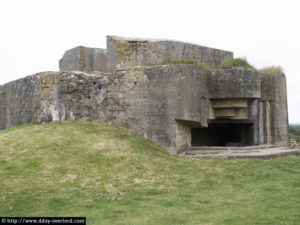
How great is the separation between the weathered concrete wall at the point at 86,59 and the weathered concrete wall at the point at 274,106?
5.75 metres

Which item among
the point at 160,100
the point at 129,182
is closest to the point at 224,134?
the point at 160,100

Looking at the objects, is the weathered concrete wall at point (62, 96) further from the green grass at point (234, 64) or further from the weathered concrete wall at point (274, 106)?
the weathered concrete wall at point (274, 106)

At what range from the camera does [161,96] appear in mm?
9578

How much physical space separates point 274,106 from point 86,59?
22.4 ft

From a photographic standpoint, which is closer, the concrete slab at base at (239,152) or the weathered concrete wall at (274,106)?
the concrete slab at base at (239,152)

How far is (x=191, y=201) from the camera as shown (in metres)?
5.44

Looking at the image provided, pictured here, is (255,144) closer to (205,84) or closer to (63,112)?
(205,84)

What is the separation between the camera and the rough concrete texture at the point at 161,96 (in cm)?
952

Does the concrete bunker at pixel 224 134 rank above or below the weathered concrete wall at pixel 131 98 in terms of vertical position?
below

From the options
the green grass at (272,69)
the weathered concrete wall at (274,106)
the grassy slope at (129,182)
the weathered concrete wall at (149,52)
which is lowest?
the grassy slope at (129,182)

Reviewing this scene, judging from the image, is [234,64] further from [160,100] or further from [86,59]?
[86,59]

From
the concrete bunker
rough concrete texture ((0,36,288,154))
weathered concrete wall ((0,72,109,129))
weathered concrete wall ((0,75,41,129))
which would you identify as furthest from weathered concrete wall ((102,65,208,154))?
weathered concrete wall ((0,75,41,129))

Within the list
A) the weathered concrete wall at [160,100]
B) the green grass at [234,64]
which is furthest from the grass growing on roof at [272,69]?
the weathered concrete wall at [160,100]

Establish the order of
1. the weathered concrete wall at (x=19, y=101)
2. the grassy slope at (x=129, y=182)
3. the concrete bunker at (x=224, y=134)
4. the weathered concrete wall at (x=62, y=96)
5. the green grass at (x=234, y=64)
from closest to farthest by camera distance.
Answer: the grassy slope at (x=129, y=182) → the weathered concrete wall at (x=62, y=96) → the weathered concrete wall at (x=19, y=101) → the green grass at (x=234, y=64) → the concrete bunker at (x=224, y=134)
